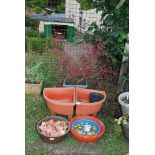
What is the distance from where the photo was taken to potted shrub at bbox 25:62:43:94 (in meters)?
3.13

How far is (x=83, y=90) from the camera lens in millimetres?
2943

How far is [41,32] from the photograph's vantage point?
15.4 ft

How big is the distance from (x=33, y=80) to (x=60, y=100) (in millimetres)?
422

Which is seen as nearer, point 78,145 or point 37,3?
point 78,145

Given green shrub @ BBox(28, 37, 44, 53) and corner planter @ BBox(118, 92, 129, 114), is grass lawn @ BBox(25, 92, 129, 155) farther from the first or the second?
green shrub @ BBox(28, 37, 44, 53)

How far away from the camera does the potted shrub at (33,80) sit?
Result: 123 inches

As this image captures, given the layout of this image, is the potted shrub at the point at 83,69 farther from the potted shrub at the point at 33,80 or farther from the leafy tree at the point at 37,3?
the leafy tree at the point at 37,3

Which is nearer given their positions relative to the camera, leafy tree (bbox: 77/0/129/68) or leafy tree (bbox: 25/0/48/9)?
leafy tree (bbox: 77/0/129/68)

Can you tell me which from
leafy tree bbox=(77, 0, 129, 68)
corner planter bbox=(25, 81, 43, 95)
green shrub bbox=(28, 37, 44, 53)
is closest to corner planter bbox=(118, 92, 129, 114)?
leafy tree bbox=(77, 0, 129, 68)

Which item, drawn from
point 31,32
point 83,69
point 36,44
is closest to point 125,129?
point 83,69

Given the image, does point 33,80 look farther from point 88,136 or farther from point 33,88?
point 88,136

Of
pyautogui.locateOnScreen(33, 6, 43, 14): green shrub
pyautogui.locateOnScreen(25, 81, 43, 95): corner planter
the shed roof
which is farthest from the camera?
the shed roof
